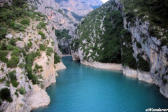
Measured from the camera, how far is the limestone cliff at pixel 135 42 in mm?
34681

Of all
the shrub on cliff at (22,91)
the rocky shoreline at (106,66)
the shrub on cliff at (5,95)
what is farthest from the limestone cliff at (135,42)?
the shrub on cliff at (5,95)

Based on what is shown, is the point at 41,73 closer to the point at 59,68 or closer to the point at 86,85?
the point at 86,85

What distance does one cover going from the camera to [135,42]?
48.0m

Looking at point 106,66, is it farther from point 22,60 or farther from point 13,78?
point 13,78

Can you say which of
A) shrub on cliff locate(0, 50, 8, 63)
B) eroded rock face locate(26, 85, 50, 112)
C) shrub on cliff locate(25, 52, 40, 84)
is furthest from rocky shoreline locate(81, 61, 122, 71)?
shrub on cliff locate(0, 50, 8, 63)

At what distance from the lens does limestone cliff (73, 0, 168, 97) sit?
34681mm

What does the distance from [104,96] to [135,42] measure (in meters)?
19.9

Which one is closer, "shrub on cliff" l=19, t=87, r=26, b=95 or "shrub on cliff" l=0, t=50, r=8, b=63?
"shrub on cliff" l=19, t=87, r=26, b=95

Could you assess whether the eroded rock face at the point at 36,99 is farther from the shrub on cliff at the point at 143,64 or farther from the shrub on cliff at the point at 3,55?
the shrub on cliff at the point at 143,64

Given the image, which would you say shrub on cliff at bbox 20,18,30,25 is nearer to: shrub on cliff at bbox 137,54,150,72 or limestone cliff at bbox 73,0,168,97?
limestone cliff at bbox 73,0,168,97

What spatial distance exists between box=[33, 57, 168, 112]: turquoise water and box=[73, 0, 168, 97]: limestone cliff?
306 centimetres

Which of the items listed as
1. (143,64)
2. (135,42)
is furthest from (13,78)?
(135,42)

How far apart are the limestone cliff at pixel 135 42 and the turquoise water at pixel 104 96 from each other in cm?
306

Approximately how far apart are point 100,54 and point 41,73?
113ft
